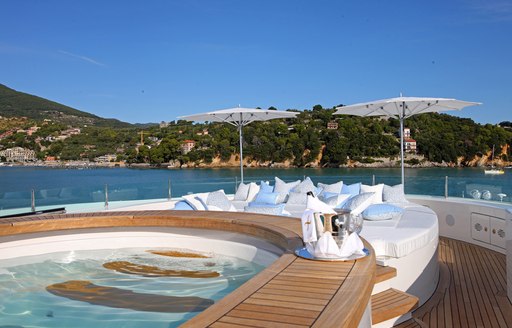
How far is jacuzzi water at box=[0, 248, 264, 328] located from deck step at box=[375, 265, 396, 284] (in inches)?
35.5

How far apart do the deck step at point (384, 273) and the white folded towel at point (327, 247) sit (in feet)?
2.91

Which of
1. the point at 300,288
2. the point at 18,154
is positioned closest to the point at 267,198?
the point at 300,288

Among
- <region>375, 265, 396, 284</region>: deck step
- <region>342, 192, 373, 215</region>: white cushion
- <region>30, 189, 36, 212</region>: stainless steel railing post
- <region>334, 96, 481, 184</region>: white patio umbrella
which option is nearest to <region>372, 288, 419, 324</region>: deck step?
<region>375, 265, 396, 284</region>: deck step

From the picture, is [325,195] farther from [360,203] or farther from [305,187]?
[360,203]

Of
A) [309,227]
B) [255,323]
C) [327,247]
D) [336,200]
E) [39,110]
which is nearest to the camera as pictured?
[255,323]

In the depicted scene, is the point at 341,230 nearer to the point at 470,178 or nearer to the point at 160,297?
the point at 160,297

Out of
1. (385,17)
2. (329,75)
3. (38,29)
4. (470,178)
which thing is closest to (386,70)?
(329,75)

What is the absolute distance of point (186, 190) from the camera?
793 centimetres

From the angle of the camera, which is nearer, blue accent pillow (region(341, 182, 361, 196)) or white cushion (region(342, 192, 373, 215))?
white cushion (region(342, 192, 373, 215))

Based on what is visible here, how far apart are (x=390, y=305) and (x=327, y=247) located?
951mm

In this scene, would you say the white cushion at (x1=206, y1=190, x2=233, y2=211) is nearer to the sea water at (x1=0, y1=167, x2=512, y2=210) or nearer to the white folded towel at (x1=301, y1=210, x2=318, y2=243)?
the sea water at (x1=0, y1=167, x2=512, y2=210)

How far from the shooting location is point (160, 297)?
2957 millimetres

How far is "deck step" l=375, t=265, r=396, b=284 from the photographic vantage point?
3137 mm

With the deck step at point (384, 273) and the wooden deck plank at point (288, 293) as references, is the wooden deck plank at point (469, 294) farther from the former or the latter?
the wooden deck plank at point (288, 293)
